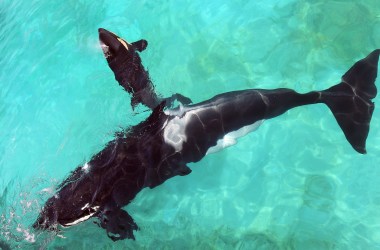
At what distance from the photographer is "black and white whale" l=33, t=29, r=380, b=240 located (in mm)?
5539

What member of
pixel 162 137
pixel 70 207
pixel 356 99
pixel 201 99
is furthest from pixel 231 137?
pixel 70 207

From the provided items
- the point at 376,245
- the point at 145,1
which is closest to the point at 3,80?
the point at 145,1

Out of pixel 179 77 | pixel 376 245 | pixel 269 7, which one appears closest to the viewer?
pixel 376 245

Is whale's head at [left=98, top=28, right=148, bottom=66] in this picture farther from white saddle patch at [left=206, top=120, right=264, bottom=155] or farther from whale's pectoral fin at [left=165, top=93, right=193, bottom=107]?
white saddle patch at [left=206, top=120, right=264, bottom=155]

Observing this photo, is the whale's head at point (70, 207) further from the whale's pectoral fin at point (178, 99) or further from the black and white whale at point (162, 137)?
the whale's pectoral fin at point (178, 99)

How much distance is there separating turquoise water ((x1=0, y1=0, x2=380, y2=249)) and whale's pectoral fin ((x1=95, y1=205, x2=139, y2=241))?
0.72ft

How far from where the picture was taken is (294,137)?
21.6 ft

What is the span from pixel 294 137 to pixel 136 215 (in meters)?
2.69

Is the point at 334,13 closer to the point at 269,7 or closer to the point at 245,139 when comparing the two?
the point at 269,7

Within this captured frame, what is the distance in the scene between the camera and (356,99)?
594 cm

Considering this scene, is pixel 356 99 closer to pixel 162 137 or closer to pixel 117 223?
pixel 162 137

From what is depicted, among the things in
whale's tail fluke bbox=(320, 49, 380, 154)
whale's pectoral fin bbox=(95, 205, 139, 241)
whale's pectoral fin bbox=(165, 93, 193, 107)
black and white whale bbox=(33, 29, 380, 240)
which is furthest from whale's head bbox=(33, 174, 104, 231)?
whale's tail fluke bbox=(320, 49, 380, 154)

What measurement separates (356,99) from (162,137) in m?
2.77

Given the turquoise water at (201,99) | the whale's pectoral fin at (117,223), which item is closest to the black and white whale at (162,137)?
the whale's pectoral fin at (117,223)
